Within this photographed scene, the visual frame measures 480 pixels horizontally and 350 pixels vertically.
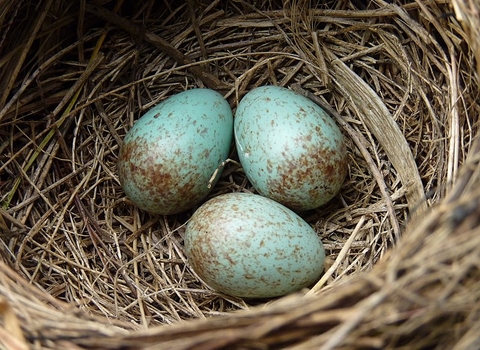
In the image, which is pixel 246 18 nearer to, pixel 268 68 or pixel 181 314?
pixel 268 68

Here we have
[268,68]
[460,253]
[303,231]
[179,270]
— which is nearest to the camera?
[460,253]

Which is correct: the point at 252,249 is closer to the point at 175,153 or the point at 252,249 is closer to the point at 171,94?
the point at 175,153

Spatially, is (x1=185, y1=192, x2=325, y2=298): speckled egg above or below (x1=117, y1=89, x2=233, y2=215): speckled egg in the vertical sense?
below

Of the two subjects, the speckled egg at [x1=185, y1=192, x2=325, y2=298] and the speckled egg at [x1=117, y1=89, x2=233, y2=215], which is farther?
the speckled egg at [x1=117, y1=89, x2=233, y2=215]

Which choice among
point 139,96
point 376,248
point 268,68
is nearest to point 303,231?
point 376,248

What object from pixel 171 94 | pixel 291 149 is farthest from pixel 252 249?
pixel 171 94
